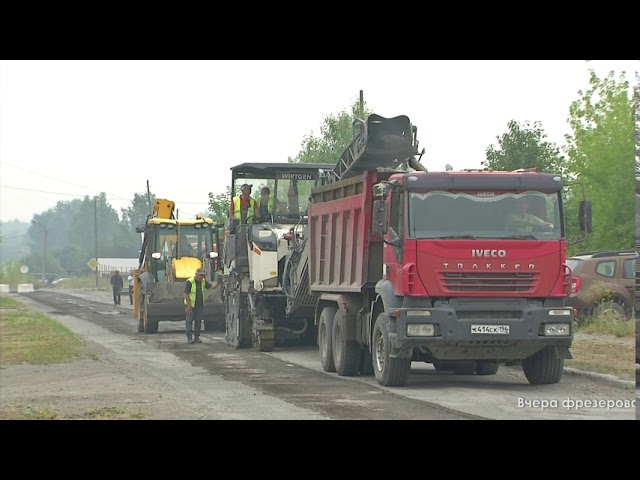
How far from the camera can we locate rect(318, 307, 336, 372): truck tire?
18.8 metres

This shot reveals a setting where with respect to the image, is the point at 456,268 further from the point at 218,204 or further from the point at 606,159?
the point at 218,204

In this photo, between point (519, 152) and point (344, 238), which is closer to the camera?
point (344, 238)

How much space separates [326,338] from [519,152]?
2104 cm

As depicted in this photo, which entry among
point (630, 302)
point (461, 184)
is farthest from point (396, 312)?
point (630, 302)

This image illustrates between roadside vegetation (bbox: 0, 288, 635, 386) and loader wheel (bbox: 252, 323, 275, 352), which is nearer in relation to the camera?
roadside vegetation (bbox: 0, 288, 635, 386)

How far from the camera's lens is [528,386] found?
53.5 feet

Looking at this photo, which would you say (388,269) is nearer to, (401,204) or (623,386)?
(401,204)

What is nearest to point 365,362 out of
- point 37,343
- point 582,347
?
point 582,347

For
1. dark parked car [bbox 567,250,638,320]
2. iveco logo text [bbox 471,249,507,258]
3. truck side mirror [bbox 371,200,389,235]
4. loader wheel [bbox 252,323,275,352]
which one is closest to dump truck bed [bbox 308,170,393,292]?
truck side mirror [bbox 371,200,389,235]

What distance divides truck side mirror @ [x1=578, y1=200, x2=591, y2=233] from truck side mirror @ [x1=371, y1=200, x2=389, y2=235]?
2766mm

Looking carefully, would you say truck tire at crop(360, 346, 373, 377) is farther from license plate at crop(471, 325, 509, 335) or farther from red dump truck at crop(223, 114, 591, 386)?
license plate at crop(471, 325, 509, 335)

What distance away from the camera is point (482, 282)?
50.8 feet

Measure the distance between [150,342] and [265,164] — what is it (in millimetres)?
5229

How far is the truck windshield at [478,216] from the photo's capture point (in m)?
15.5
